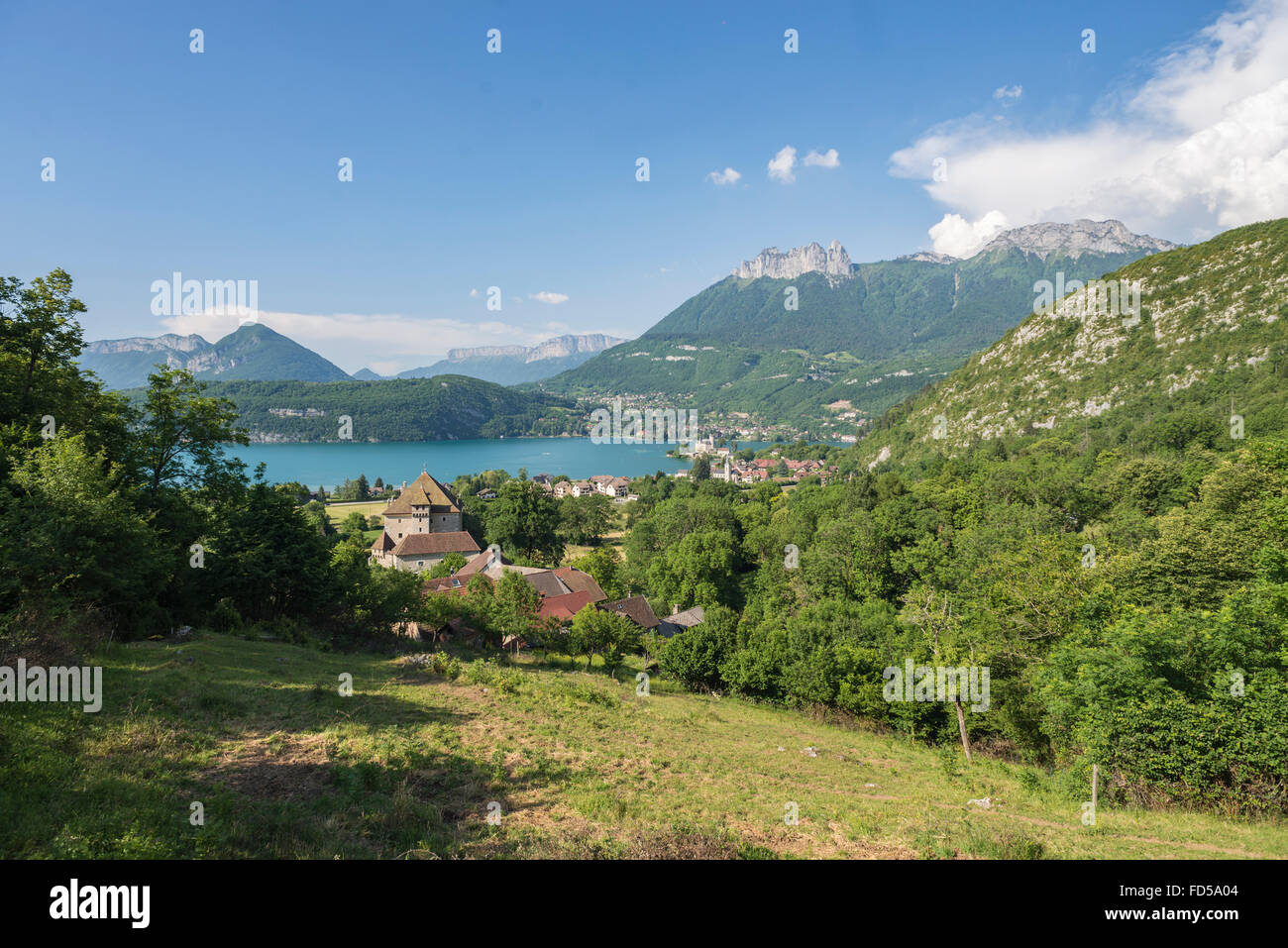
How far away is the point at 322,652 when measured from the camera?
59.3ft

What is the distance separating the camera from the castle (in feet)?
164

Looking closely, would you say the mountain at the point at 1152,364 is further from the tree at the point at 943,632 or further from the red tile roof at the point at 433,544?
the red tile roof at the point at 433,544

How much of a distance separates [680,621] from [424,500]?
29.1 m

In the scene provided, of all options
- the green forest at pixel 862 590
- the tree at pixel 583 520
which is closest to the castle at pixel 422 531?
the green forest at pixel 862 590

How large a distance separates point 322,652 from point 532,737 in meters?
9.49

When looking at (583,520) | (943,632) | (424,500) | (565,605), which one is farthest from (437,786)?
(583,520)

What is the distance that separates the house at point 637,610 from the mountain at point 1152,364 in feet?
148

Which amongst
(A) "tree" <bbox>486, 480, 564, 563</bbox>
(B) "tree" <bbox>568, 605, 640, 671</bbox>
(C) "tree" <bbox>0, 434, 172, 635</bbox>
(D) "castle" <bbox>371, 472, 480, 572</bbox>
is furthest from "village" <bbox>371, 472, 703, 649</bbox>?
(C) "tree" <bbox>0, 434, 172, 635</bbox>

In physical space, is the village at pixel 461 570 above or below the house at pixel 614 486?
below

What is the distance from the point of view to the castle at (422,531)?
49875 millimetres

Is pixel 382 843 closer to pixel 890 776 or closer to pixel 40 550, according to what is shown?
pixel 40 550

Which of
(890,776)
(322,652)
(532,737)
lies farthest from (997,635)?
(322,652)

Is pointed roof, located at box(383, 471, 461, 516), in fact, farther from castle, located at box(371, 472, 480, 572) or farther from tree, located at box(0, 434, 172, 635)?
tree, located at box(0, 434, 172, 635)

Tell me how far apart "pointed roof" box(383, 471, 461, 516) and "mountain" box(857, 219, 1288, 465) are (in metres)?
63.6
